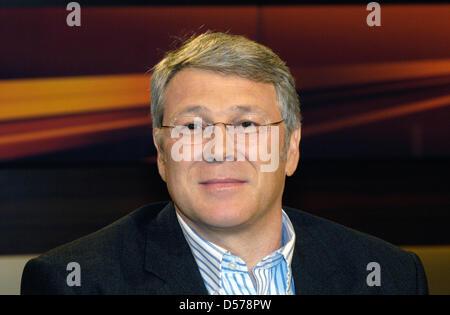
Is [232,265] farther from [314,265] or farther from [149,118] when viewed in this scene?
[149,118]

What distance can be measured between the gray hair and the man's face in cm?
2

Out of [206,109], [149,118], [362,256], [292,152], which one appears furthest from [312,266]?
[149,118]

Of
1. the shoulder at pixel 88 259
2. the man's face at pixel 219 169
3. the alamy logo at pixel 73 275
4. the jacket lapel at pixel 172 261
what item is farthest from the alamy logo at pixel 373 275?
the alamy logo at pixel 73 275

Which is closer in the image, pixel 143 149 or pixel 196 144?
pixel 196 144

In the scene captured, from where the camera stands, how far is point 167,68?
4.71 feet

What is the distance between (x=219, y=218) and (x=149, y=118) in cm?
232

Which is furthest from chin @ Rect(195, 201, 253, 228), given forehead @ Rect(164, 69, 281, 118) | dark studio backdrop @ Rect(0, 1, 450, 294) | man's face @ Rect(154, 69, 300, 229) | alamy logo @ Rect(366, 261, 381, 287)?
dark studio backdrop @ Rect(0, 1, 450, 294)

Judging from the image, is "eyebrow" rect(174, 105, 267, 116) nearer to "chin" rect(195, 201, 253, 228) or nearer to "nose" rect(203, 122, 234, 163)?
"nose" rect(203, 122, 234, 163)

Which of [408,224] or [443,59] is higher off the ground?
[443,59]

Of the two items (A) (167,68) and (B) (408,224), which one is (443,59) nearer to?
(B) (408,224)

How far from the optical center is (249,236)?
1403mm
